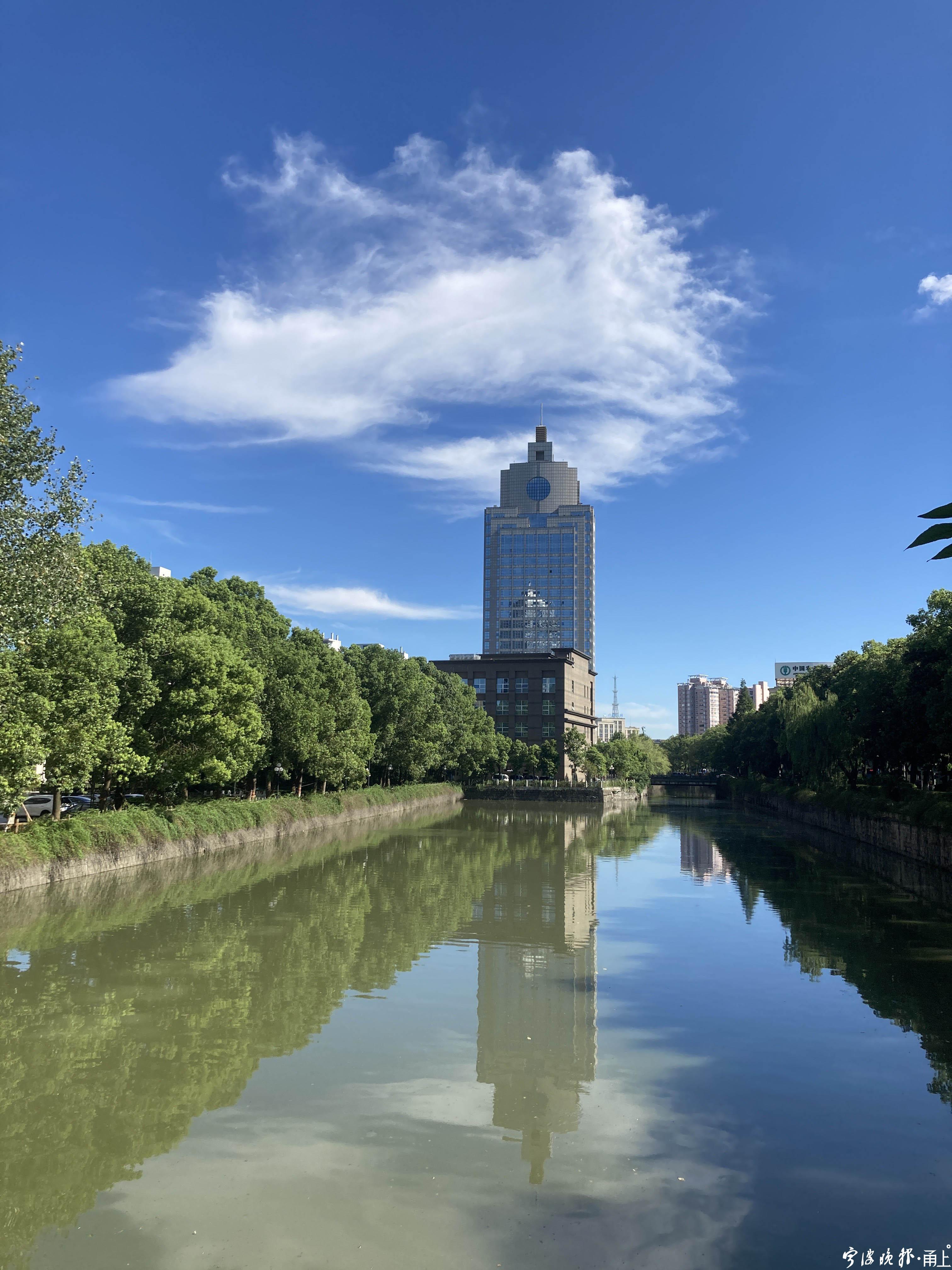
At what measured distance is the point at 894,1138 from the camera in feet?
30.7

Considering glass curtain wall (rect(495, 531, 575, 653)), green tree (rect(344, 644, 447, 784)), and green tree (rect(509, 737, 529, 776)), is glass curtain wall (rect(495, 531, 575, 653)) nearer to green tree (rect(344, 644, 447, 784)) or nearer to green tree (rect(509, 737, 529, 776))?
green tree (rect(509, 737, 529, 776))

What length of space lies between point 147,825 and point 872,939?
23.4m

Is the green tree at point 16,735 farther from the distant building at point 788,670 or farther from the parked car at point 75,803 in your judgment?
the distant building at point 788,670

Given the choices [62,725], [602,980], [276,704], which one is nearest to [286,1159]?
[602,980]

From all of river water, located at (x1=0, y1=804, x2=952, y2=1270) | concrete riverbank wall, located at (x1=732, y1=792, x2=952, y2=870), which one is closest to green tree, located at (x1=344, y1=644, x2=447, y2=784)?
concrete riverbank wall, located at (x1=732, y1=792, x2=952, y2=870)

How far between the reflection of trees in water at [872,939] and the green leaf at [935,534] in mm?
10487

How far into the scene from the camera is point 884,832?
42.2 m

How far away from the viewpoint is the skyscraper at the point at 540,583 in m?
193

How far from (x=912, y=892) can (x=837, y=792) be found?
83.5 ft

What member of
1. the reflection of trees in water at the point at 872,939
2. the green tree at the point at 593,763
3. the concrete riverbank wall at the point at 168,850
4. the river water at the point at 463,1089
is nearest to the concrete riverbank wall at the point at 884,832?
the reflection of trees in water at the point at 872,939

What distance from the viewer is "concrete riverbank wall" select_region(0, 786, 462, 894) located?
23688 mm

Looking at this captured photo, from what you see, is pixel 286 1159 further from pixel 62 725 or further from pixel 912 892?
pixel 912 892

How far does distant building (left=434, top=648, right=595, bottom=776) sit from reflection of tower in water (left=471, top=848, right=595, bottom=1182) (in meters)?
91.3

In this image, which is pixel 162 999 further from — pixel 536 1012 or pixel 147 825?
pixel 147 825
